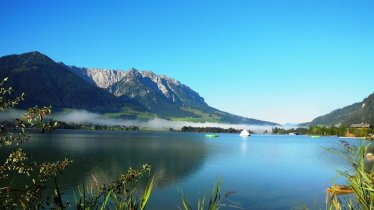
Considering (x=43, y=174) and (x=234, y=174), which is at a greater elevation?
(x=43, y=174)

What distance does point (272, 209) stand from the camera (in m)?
38.0

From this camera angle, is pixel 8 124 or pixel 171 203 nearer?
pixel 8 124

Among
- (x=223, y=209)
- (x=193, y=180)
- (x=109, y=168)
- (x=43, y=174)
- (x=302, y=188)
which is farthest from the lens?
(x=109, y=168)

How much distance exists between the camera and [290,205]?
40438 millimetres

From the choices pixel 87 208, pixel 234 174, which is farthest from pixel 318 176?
pixel 87 208

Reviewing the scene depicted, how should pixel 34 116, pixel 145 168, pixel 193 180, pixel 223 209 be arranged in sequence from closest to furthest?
pixel 34 116, pixel 145 168, pixel 223 209, pixel 193 180

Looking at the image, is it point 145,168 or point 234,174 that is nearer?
point 145,168

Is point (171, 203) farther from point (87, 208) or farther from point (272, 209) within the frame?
point (87, 208)

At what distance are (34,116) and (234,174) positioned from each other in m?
60.2

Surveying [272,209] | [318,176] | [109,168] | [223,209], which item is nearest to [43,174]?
[223,209]

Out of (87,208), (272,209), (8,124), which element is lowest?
(272,209)

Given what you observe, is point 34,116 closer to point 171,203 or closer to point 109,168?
point 171,203

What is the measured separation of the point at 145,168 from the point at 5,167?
3726 millimetres

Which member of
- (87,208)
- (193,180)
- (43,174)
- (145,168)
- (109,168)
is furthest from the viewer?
(109,168)
